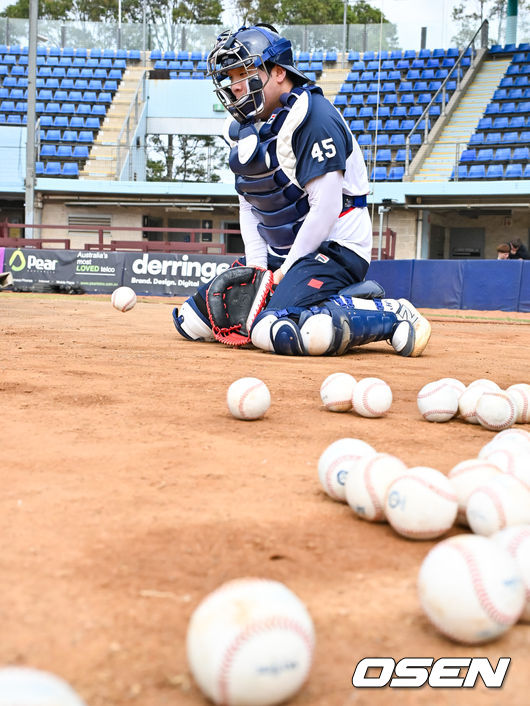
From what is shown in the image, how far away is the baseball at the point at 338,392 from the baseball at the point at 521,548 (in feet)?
6.43

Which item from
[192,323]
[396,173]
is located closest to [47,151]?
[396,173]

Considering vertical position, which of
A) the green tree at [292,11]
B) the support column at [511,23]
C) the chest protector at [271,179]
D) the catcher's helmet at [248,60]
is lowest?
the chest protector at [271,179]

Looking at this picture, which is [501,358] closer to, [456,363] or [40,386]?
[456,363]

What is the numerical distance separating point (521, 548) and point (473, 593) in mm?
209

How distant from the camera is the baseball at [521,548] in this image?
146 centimetres

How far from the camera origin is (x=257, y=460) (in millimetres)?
2639

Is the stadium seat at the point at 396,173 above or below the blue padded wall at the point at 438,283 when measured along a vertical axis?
above

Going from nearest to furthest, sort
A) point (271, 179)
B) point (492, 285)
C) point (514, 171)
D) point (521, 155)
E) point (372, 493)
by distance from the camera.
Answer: point (372, 493) < point (271, 179) < point (492, 285) < point (514, 171) < point (521, 155)

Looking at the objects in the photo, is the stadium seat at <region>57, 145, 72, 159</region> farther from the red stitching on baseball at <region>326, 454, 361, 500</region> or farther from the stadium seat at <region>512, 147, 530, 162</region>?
the red stitching on baseball at <region>326, 454, 361, 500</region>

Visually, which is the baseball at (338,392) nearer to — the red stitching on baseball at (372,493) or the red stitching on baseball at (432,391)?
the red stitching on baseball at (432,391)

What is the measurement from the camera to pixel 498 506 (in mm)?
1840

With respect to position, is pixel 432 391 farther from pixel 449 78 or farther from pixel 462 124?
pixel 449 78

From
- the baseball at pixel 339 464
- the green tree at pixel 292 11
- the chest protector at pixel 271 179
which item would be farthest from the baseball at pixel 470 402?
the green tree at pixel 292 11

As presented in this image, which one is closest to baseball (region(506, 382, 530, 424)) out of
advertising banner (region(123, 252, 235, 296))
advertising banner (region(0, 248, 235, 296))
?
advertising banner (region(123, 252, 235, 296))
